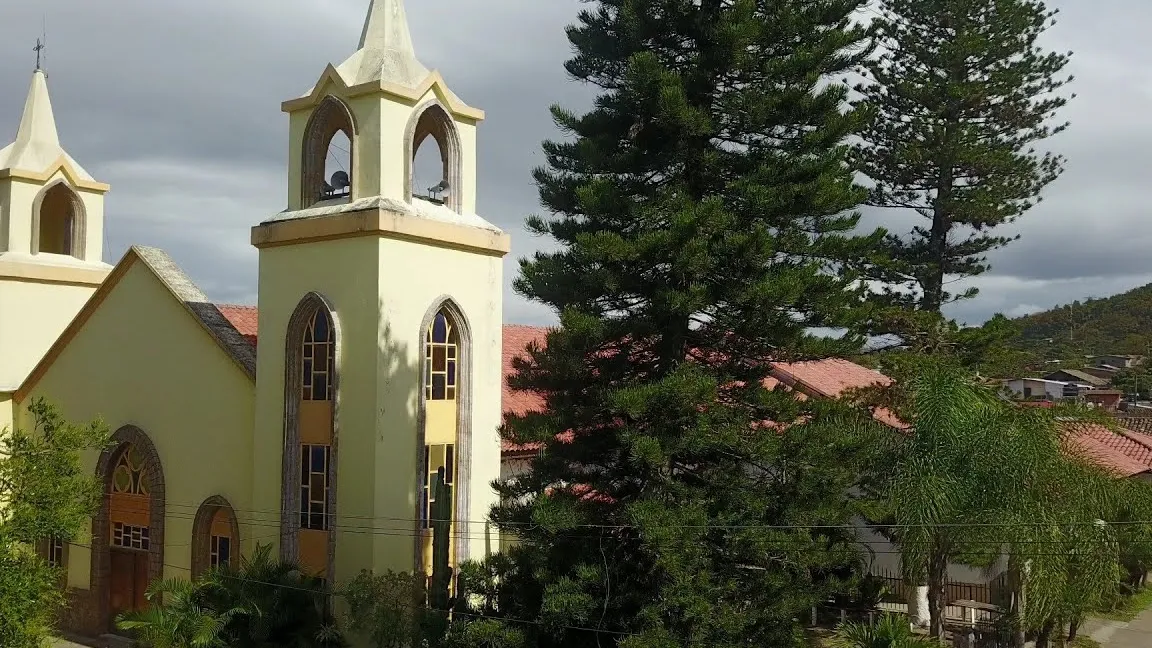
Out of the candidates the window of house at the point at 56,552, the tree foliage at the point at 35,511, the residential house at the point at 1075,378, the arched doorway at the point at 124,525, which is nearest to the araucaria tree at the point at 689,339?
the tree foliage at the point at 35,511

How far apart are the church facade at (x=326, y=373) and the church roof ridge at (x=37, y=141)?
12.9 ft

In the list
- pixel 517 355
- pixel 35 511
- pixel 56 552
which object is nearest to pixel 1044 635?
pixel 517 355

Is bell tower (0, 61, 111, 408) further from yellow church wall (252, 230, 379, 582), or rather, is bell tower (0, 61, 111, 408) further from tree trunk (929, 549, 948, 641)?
tree trunk (929, 549, 948, 641)

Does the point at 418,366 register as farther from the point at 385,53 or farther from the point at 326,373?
the point at 385,53

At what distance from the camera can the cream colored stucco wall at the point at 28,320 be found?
1953 centimetres

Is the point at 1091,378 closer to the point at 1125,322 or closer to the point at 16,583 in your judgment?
the point at 1125,322

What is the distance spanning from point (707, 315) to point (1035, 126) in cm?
1261

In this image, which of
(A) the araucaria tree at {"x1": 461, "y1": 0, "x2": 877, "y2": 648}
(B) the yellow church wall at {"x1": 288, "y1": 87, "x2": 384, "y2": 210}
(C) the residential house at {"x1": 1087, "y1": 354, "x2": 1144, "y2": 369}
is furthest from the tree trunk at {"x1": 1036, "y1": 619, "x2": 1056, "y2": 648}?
(C) the residential house at {"x1": 1087, "y1": 354, "x2": 1144, "y2": 369}

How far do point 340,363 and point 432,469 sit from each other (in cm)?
200

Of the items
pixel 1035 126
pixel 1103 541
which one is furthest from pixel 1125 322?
pixel 1103 541

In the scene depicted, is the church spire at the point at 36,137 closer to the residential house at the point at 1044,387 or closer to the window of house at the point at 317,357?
the window of house at the point at 317,357

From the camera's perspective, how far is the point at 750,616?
12.1 meters

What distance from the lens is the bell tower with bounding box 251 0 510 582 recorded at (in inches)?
555

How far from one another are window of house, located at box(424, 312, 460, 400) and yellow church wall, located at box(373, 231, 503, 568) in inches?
9.1
